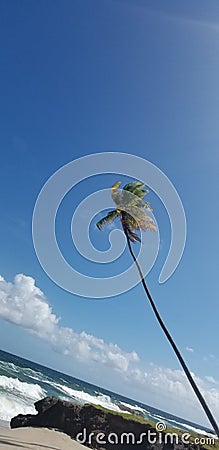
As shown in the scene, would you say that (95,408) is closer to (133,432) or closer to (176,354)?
(133,432)

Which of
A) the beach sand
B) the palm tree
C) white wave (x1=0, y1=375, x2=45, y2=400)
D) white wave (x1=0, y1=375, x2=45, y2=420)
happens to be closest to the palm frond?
the palm tree

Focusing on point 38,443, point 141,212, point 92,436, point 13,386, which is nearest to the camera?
point 38,443

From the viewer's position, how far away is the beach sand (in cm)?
1093

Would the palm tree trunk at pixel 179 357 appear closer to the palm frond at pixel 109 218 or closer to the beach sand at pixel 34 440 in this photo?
the palm frond at pixel 109 218

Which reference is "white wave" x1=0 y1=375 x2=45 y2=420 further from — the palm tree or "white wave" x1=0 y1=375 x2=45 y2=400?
the palm tree

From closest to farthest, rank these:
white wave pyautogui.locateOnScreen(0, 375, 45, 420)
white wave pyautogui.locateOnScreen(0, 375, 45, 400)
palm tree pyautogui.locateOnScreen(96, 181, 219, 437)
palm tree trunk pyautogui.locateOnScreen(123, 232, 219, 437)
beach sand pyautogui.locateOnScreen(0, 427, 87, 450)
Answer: beach sand pyautogui.locateOnScreen(0, 427, 87, 450) < palm tree trunk pyautogui.locateOnScreen(123, 232, 219, 437) < palm tree pyautogui.locateOnScreen(96, 181, 219, 437) < white wave pyautogui.locateOnScreen(0, 375, 45, 420) < white wave pyautogui.locateOnScreen(0, 375, 45, 400)

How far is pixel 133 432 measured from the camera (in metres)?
15.4

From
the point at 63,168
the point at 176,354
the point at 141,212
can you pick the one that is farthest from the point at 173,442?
the point at 63,168

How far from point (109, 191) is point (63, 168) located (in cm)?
523

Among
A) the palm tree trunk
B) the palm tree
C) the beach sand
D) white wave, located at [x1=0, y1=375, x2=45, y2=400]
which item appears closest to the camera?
the beach sand

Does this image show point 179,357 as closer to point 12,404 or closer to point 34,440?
point 34,440

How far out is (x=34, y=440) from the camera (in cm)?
1234

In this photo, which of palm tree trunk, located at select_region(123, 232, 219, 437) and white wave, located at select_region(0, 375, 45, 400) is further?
white wave, located at select_region(0, 375, 45, 400)

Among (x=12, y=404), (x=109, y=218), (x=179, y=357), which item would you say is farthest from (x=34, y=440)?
(x=12, y=404)
